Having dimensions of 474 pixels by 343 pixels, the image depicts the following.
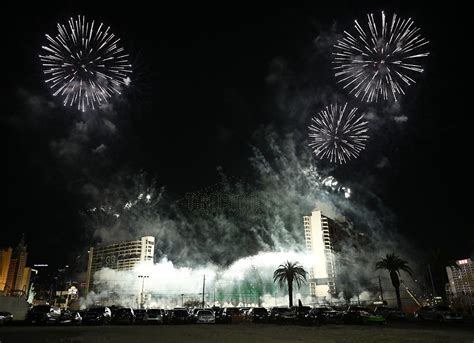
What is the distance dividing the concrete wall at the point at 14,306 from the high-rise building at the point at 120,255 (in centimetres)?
10326

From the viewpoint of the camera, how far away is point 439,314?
111 ft

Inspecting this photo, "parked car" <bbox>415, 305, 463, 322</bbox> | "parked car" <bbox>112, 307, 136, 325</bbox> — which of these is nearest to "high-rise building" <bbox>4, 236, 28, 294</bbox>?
"parked car" <bbox>112, 307, 136, 325</bbox>

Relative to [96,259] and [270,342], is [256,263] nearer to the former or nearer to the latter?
[96,259]

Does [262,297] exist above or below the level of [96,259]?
below

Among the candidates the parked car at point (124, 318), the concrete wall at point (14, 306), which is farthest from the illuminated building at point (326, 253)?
the parked car at point (124, 318)

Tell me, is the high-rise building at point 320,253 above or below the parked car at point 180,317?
above

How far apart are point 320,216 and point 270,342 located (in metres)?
118

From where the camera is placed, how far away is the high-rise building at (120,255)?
15150 cm

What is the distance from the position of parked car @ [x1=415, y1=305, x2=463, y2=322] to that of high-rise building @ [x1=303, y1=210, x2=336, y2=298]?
82899 millimetres

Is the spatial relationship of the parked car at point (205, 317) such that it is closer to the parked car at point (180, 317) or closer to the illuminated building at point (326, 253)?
A: the parked car at point (180, 317)

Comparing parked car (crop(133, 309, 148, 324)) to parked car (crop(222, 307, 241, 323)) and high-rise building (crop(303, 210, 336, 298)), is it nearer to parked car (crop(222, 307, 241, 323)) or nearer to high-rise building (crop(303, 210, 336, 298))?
parked car (crop(222, 307, 241, 323))

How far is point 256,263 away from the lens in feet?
365

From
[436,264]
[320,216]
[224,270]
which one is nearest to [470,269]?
[436,264]

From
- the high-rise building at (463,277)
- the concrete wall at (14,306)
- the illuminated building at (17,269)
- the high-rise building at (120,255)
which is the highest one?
the high-rise building at (120,255)
